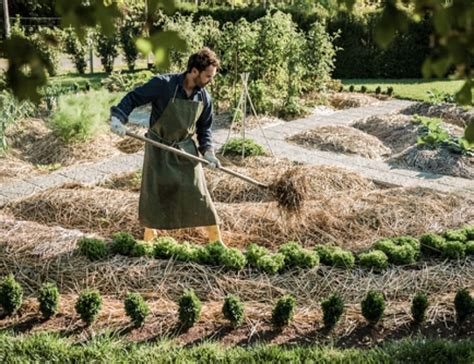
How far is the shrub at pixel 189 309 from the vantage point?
4.09 m

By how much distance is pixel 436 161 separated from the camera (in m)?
8.02

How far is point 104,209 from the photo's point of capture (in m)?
6.10

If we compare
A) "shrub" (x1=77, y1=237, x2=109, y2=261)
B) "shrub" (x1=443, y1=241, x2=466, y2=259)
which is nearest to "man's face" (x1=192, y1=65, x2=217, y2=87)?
"shrub" (x1=77, y1=237, x2=109, y2=261)

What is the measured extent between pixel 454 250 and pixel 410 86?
38.2 ft

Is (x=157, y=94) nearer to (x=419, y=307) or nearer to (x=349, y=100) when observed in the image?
(x=419, y=307)

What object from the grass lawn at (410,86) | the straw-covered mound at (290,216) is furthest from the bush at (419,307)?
the grass lawn at (410,86)

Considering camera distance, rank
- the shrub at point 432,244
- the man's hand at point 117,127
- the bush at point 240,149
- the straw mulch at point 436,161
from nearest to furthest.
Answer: the man's hand at point 117,127 < the shrub at point 432,244 < the straw mulch at point 436,161 < the bush at point 240,149

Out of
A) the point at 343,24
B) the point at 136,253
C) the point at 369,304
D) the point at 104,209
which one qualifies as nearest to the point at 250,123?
the point at 104,209

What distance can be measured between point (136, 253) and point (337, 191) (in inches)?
103

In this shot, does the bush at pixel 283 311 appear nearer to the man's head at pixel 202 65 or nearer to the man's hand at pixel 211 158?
the man's hand at pixel 211 158

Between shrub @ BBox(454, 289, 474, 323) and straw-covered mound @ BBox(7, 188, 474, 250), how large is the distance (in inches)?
53.0

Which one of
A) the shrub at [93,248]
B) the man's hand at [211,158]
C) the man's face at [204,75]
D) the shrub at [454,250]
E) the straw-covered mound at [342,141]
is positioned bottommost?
the shrub at [454,250]

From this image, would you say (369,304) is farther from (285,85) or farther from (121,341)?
(285,85)

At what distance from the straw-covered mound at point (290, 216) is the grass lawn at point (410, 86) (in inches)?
312
